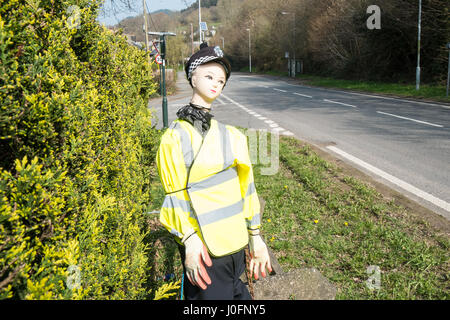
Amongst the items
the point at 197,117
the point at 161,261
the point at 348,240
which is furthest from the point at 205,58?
the point at 348,240

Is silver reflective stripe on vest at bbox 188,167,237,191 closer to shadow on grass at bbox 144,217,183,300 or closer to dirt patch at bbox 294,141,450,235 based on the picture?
shadow on grass at bbox 144,217,183,300

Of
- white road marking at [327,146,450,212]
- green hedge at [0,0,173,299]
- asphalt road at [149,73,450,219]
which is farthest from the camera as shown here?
asphalt road at [149,73,450,219]

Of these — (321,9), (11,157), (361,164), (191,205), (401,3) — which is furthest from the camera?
(321,9)

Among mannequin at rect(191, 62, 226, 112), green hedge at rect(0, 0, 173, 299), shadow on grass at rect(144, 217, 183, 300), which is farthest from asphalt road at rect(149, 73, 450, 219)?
green hedge at rect(0, 0, 173, 299)

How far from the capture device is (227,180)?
1.74 meters

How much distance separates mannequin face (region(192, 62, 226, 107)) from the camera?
1800 millimetres

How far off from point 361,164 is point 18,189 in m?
6.27

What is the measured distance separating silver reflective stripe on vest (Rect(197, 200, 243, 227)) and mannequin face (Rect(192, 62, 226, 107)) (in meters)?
0.59

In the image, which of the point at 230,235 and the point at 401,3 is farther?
the point at 401,3

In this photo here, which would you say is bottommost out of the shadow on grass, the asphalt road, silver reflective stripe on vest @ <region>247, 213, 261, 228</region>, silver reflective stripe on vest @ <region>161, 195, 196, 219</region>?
the shadow on grass

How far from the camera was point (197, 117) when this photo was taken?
5.71 ft
